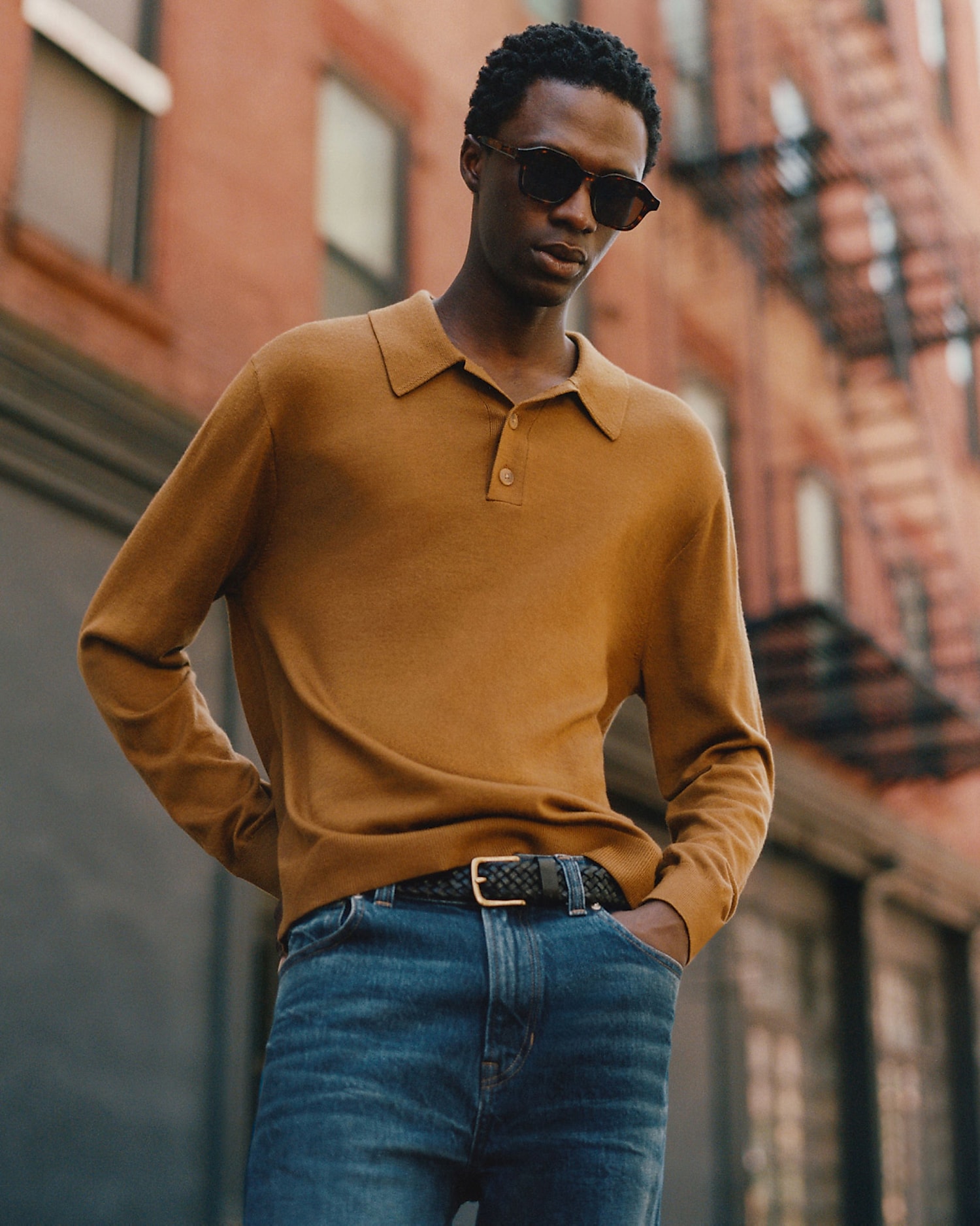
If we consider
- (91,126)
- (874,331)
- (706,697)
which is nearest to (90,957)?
(91,126)

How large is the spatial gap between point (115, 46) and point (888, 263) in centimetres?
917

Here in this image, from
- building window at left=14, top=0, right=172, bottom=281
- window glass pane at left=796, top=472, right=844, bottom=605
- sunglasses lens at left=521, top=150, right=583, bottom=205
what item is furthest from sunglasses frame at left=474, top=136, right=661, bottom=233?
window glass pane at left=796, top=472, right=844, bottom=605

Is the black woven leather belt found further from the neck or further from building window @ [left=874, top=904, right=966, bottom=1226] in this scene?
building window @ [left=874, top=904, right=966, bottom=1226]

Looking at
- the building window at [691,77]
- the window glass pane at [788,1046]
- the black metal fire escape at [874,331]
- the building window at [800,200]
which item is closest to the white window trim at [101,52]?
the black metal fire escape at [874,331]

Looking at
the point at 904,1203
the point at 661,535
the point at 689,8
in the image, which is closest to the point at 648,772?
the point at 904,1203

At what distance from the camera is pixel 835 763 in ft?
46.4

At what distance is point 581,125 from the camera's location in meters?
2.43

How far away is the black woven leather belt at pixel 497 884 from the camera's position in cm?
212

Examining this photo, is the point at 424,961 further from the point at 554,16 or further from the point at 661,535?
the point at 554,16

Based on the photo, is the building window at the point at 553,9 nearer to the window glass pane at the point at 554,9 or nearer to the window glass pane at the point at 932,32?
the window glass pane at the point at 554,9

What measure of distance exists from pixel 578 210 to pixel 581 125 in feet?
0.48

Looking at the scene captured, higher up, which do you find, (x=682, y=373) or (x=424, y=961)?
(x=682, y=373)

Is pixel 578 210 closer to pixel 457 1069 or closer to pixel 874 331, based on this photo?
pixel 457 1069

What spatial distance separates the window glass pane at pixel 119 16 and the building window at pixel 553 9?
13.7 feet
